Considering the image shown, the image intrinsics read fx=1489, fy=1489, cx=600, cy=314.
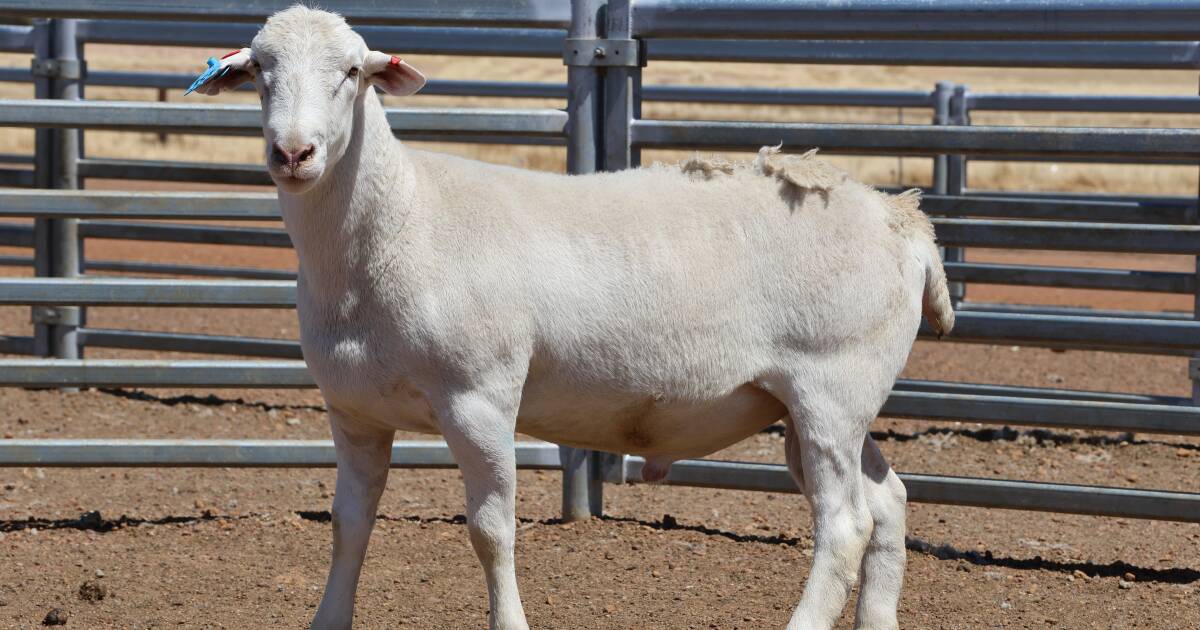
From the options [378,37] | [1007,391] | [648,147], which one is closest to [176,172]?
[378,37]

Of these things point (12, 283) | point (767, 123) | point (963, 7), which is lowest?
point (12, 283)

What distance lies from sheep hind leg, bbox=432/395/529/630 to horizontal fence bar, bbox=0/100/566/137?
6.27ft

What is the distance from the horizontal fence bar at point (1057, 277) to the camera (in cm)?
785

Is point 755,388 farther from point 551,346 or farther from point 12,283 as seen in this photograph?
point 12,283

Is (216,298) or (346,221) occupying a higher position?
(346,221)

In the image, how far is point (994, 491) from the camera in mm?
5289

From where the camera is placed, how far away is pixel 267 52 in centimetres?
347

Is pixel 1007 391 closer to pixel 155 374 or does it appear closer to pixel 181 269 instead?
pixel 155 374

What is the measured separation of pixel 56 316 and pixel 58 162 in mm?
845

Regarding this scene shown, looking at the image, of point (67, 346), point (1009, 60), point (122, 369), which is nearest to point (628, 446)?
point (122, 369)

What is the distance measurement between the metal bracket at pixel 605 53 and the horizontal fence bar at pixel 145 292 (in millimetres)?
1352

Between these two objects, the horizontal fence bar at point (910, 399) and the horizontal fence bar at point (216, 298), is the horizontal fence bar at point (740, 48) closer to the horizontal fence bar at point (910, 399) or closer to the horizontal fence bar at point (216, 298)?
the horizontal fence bar at point (216, 298)

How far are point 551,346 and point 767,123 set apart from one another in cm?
176

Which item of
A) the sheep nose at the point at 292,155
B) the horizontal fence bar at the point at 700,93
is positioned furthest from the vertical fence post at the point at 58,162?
the sheep nose at the point at 292,155
